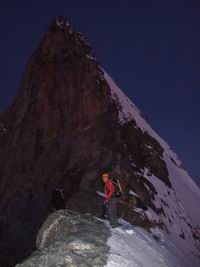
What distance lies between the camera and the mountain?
34.6 m

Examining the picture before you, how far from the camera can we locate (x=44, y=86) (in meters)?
50.6

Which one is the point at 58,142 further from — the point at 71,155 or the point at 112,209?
the point at 112,209

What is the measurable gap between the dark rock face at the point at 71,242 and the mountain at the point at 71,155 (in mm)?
11491

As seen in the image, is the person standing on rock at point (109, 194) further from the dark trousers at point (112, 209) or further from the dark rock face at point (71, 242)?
the dark rock face at point (71, 242)

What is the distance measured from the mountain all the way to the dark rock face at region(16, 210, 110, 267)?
1149 centimetres

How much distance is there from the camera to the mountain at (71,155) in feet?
113

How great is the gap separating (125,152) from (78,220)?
2594cm

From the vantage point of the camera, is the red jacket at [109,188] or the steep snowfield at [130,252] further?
the red jacket at [109,188]

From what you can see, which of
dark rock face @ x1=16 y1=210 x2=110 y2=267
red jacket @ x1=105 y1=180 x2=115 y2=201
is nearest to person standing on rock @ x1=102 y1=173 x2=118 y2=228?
red jacket @ x1=105 y1=180 x2=115 y2=201

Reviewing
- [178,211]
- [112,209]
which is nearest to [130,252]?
[112,209]

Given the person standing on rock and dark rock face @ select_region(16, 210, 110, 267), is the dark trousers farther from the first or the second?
dark rock face @ select_region(16, 210, 110, 267)

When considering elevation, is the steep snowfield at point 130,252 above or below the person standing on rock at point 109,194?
below

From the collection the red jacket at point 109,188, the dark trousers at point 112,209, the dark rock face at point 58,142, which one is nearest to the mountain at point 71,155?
the dark rock face at point 58,142

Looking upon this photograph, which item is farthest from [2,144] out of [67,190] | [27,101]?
[67,190]
